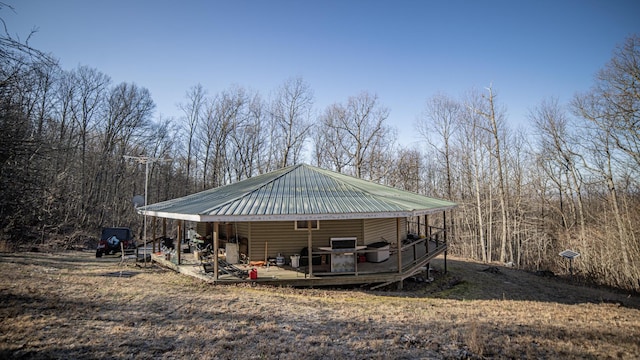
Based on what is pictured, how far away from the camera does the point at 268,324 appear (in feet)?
19.9

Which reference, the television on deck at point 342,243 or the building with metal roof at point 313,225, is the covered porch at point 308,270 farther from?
the television on deck at point 342,243

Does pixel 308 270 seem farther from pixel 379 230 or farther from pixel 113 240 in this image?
pixel 113 240

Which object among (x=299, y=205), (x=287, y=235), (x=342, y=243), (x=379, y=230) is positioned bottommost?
(x=342, y=243)

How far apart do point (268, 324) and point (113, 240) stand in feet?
44.4

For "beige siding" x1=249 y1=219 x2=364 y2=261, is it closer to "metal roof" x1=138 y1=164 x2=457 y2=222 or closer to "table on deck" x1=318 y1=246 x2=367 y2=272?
"metal roof" x1=138 y1=164 x2=457 y2=222

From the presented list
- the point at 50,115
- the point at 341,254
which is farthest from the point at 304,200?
the point at 50,115

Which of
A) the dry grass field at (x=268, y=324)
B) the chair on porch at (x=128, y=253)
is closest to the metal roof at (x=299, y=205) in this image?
the dry grass field at (x=268, y=324)

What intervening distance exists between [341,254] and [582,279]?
14.7 m

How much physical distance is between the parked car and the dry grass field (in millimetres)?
5165

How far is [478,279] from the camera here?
47.5 ft

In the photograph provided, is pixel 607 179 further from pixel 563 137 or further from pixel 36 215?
pixel 36 215

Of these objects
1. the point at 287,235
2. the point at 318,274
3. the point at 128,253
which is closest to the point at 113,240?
the point at 128,253

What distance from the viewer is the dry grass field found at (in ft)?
16.0

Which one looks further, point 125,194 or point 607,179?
point 125,194
